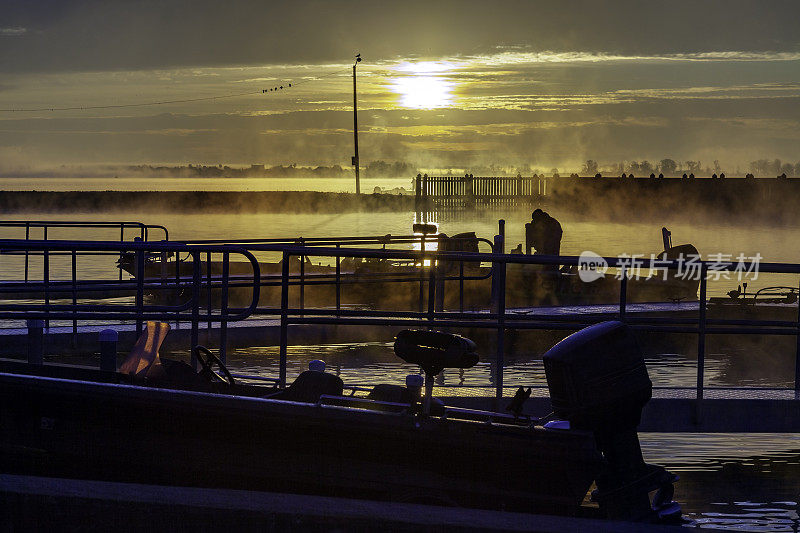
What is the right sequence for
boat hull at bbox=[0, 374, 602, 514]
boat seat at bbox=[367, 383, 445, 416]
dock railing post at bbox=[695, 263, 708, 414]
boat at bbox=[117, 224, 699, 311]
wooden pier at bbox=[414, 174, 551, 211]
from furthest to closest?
wooden pier at bbox=[414, 174, 551, 211], boat at bbox=[117, 224, 699, 311], dock railing post at bbox=[695, 263, 708, 414], boat seat at bbox=[367, 383, 445, 416], boat hull at bbox=[0, 374, 602, 514]

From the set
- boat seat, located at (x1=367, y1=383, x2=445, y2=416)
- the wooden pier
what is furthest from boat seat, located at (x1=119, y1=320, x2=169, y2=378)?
the wooden pier

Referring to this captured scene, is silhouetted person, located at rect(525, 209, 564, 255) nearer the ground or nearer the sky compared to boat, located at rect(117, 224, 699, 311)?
nearer the sky

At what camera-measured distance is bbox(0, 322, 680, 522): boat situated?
5.20 meters

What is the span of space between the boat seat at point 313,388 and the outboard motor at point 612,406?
1.16 meters

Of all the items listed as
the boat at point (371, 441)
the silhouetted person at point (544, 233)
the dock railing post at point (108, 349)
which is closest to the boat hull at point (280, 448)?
the boat at point (371, 441)

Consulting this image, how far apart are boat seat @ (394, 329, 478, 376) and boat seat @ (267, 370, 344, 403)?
858 mm

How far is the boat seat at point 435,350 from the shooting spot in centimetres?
479

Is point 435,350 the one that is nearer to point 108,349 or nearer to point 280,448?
point 280,448

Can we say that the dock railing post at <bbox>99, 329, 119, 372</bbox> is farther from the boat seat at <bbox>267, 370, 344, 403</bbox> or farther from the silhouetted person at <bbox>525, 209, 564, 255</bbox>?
the silhouetted person at <bbox>525, 209, 564, 255</bbox>

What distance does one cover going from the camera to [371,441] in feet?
17.3

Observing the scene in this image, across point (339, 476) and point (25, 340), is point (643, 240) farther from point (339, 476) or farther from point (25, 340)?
point (339, 476)

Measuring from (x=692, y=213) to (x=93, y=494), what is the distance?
286 feet

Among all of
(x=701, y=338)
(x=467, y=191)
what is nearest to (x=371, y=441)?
(x=701, y=338)

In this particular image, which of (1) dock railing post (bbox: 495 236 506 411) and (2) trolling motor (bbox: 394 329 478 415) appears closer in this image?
(2) trolling motor (bbox: 394 329 478 415)
